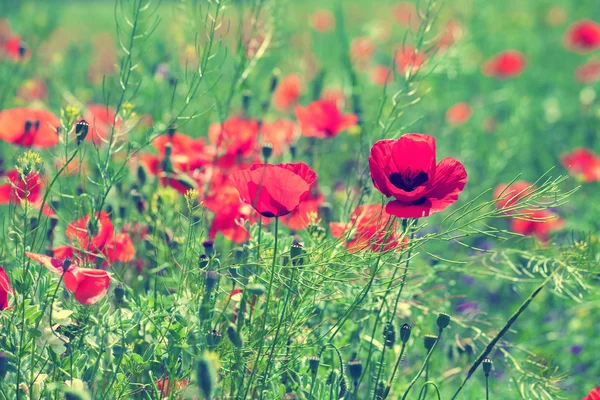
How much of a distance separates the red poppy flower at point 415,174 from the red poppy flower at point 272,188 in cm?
13

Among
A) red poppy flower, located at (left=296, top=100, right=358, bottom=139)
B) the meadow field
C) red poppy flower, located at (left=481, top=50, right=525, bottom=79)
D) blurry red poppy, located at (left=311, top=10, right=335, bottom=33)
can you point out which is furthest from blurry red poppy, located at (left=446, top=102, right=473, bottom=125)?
blurry red poppy, located at (left=311, top=10, right=335, bottom=33)

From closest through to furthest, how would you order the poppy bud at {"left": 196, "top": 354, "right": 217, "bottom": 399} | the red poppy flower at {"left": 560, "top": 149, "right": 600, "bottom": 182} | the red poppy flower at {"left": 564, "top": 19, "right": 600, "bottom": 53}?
1. the poppy bud at {"left": 196, "top": 354, "right": 217, "bottom": 399}
2. the red poppy flower at {"left": 560, "top": 149, "right": 600, "bottom": 182}
3. the red poppy flower at {"left": 564, "top": 19, "right": 600, "bottom": 53}

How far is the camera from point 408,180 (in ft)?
4.25

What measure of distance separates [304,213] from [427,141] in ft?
1.62

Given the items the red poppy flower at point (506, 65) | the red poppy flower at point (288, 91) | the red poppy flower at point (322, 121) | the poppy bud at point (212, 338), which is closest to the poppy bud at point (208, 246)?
the poppy bud at point (212, 338)

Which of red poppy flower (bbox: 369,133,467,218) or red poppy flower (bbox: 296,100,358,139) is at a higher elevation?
red poppy flower (bbox: 369,133,467,218)

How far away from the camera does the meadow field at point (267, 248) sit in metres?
1.21

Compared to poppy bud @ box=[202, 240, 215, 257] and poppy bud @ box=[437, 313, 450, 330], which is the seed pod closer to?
poppy bud @ box=[437, 313, 450, 330]

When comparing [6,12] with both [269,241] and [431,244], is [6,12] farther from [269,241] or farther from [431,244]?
[269,241]

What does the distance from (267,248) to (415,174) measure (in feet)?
0.96

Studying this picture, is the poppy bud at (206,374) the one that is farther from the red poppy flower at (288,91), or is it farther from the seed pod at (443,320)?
the red poppy flower at (288,91)

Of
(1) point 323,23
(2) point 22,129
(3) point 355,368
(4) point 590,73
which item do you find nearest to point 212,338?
(3) point 355,368

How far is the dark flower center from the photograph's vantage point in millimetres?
1287

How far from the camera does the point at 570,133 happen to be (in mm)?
3768
